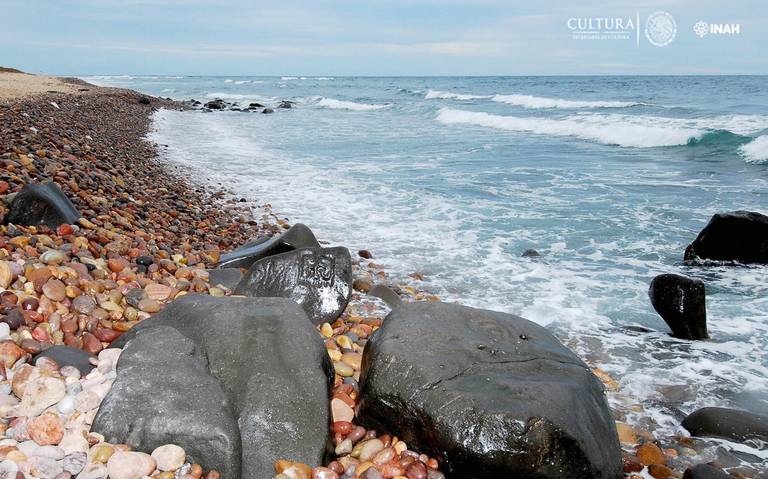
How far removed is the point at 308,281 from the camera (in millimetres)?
4867

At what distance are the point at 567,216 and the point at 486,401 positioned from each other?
697 cm

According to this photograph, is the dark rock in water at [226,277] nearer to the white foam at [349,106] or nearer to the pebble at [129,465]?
the pebble at [129,465]

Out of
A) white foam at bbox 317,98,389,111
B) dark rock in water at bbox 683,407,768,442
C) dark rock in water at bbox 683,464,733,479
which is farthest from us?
white foam at bbox 317,98,389,111

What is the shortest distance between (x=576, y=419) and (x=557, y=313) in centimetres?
279

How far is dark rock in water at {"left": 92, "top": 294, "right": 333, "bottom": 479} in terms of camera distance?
2516 mm

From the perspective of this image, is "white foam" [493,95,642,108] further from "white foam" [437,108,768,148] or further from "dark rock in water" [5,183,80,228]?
"dark rock in water" [5,183,80,228]

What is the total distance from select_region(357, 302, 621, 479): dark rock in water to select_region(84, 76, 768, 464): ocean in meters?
1.02

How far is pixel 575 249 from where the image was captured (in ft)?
24.7

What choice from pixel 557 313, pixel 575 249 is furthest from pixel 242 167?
pixel 557 313

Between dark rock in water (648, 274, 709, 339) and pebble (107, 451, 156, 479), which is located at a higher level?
pebble (107, 451, 156, 479)

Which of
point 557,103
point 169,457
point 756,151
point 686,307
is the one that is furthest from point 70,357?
point 557,103

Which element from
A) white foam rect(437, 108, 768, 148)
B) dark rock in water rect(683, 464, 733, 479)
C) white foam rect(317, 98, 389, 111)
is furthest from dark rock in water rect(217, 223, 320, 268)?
white foam rect(317, 98, 389, 111)

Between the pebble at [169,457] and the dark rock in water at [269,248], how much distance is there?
332cm

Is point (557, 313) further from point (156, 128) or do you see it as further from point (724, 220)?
point (156, 128)
